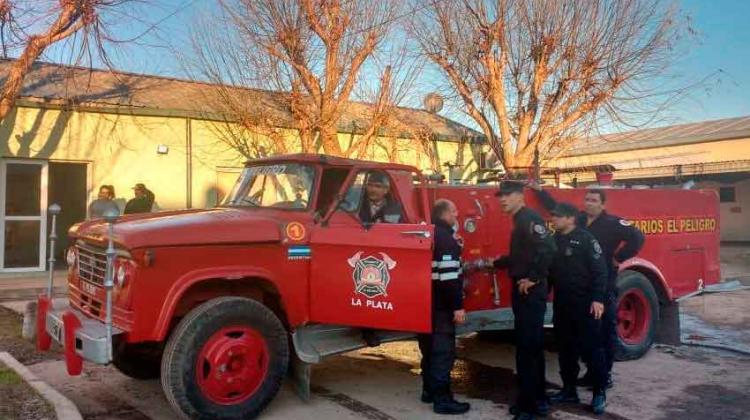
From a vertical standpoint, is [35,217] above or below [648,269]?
above

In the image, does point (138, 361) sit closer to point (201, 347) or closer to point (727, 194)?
point (201, 347)

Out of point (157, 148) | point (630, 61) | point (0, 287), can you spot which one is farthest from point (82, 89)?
point (630, 61)

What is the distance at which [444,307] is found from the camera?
226 inches

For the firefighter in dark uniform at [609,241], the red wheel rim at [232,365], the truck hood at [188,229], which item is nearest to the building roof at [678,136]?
the firefighter in dark uniform at [609,241]

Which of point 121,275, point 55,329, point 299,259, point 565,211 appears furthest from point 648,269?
point 55,329

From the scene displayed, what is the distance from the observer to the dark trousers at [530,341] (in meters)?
5.48

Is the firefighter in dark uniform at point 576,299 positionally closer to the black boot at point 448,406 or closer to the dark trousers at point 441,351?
the black boot at point 448,406

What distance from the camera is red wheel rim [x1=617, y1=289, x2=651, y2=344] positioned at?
7.83 metres

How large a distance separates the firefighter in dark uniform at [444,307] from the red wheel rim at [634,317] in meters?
2.98

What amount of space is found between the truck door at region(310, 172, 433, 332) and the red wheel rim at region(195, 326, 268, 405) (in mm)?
593

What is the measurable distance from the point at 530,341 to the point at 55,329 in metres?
3.84

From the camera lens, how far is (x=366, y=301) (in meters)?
5.57

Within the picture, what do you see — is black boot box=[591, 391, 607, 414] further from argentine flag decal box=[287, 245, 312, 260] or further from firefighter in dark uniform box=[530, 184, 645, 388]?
argentine flag decal box=[287, 245, 312, 260]

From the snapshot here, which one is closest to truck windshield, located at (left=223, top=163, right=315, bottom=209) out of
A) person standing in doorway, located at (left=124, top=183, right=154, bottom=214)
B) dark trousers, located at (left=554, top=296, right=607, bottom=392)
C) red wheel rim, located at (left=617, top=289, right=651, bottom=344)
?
dark trousers, located at (left=554, top=296, right=607, bottom=392)
